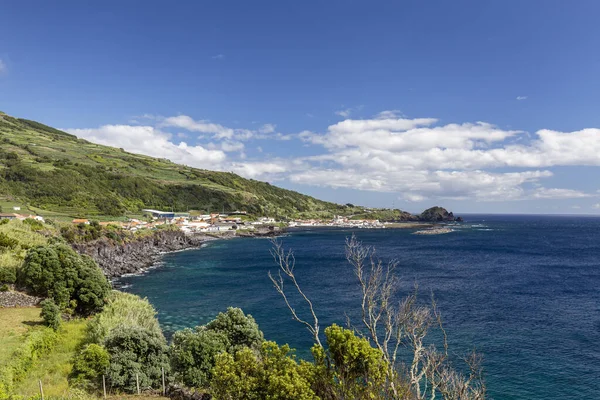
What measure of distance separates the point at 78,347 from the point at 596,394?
142 feet

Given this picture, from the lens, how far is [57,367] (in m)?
27.6

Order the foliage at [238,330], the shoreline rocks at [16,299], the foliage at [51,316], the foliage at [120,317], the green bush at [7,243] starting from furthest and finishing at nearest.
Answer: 1. the green bush at [7,243]
2. the shoreline rocks at [16,299]
3. the foliage at [51,316]
4. the foliage at [120,317]
5. the foliage at [238,330]

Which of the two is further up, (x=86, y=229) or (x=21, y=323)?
(x=86, y=229)

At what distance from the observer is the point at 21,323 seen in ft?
114

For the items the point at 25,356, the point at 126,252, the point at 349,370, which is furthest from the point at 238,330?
the point at 126,252

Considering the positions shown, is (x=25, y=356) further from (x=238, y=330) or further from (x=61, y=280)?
(x=61, y=280)

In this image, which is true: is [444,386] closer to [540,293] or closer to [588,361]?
[588,361]

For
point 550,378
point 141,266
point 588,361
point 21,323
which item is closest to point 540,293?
point 588,361

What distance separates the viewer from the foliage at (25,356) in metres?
22.8

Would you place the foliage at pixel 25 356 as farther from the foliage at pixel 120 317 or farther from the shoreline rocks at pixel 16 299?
the shoreline rocks at pixel 16 299

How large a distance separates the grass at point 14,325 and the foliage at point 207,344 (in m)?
12.3

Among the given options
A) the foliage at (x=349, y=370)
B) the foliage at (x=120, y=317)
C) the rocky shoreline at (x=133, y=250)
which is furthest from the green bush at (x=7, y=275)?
the foliage at (x=349, y=370)

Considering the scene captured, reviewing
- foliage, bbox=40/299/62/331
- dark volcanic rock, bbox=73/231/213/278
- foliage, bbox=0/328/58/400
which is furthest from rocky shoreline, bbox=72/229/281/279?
foliage, bbox=0/328/58/400

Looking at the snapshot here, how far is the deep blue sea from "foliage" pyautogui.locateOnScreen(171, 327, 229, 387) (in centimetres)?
1345
